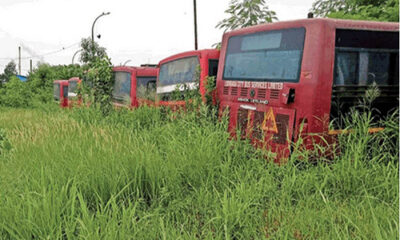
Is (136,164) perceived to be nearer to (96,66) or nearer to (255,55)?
(255,55)

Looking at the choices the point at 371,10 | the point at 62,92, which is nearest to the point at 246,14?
the point at 371,10

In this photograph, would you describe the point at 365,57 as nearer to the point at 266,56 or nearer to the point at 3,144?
the point at 266,56

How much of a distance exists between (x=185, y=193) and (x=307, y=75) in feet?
7.87

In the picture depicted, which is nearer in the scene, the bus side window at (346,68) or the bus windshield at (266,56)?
the bus side window at (346,68)

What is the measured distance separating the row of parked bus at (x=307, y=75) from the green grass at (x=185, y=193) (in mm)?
603

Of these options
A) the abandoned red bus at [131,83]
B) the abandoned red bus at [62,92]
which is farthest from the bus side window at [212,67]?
the abandoned red bus at [62,92]

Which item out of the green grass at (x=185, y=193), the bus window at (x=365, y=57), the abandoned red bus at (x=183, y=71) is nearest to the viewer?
the green grass at (x=185, y=193)

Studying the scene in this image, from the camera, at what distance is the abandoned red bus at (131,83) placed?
11719 millimetres

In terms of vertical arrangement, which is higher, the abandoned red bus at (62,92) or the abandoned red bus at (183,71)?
the abandoned red bus at (183,71)

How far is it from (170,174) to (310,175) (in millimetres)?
1496

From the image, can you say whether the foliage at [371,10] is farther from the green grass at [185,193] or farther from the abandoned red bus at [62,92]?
the abandoned red bus at [62,92]

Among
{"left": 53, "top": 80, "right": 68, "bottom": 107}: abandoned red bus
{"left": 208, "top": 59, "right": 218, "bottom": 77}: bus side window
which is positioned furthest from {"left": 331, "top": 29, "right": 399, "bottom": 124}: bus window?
{"left": 53, "top": 80, "right": 68, "bottom": 107}: abandoned red bus

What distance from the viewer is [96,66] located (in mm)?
12117

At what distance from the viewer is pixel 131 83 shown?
466 inches
